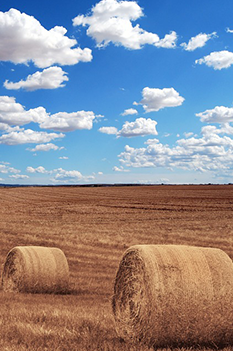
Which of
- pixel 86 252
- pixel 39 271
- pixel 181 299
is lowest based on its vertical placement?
pixel 86 252

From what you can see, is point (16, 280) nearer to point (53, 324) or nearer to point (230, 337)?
point (53, 324)

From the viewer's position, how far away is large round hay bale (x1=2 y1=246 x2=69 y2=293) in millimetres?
12507

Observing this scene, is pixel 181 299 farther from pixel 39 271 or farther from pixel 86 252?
pixel 86 252

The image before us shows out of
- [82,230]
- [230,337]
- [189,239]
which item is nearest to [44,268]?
[230,337]

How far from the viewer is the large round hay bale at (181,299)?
6410 mm

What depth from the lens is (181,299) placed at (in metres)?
6.43

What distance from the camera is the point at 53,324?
25.1 feet

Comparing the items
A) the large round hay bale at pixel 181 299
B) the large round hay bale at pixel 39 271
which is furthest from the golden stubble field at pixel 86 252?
the large round hay bale at pixel 39 271

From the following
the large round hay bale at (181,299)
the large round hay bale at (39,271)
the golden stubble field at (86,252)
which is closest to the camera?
the large round hay bale at (181,299)

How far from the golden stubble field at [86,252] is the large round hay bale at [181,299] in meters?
0.39

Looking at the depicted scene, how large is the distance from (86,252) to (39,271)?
23.9 feet

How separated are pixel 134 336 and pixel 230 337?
1454 millimetres

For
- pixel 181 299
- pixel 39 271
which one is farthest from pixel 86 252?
pixel 181 299

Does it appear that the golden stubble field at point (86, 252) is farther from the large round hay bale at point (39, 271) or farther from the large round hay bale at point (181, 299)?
the large round hay bale at point (39, 271)
